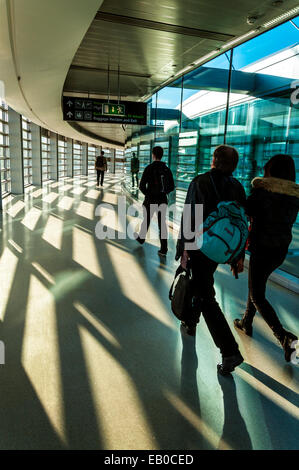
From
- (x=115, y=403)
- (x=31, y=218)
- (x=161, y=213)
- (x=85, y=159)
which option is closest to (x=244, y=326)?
(x=115, y=403)

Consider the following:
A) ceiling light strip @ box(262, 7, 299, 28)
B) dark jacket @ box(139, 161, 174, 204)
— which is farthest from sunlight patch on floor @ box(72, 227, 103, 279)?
ceiling light strip @ box(262, 7, 299, 28)

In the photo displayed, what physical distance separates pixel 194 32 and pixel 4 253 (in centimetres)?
476

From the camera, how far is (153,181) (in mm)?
5559

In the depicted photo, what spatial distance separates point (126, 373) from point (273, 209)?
167 cm

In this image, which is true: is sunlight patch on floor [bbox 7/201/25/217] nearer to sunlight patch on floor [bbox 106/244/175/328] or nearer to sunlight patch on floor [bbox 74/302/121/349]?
sunlight patch on floor [bbox 106/244/175/328]

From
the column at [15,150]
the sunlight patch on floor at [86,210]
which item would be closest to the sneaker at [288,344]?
the sunlight patch on floor at [86,210]

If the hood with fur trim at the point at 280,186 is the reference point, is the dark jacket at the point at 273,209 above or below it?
below

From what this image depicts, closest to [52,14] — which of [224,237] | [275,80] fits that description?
[275,80]

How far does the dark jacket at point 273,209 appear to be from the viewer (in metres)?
2.62

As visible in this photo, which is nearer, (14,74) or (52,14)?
(52,14)

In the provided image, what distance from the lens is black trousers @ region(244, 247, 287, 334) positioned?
8.91 ft

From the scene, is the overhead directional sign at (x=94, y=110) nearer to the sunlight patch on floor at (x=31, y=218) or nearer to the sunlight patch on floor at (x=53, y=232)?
the sunlight patch on floor at (x=53, y=232)

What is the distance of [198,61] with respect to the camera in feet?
23.8
